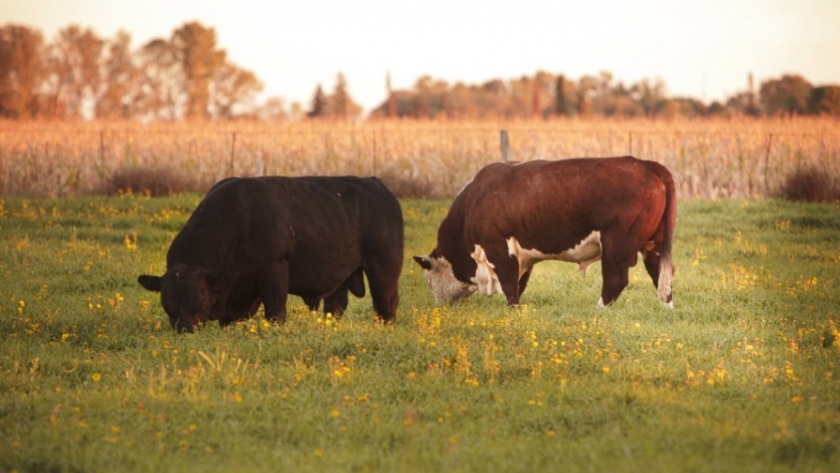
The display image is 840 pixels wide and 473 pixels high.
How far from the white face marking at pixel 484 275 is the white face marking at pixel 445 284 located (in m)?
0.22

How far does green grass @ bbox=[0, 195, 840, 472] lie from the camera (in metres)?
6.64

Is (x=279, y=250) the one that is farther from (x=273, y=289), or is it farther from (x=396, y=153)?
(x=396, y=153)

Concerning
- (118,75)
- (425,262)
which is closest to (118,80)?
(118,75)

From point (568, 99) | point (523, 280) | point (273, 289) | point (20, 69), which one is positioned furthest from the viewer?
point (568, 99)

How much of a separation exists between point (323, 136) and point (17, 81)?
3294 cm

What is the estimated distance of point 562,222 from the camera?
12.5 metres

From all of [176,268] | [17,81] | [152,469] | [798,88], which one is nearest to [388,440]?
[152,469]

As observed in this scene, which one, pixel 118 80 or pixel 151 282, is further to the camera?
pixel 118 80

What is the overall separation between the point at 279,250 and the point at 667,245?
437 centimetres

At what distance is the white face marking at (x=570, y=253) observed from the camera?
1251 centimetres

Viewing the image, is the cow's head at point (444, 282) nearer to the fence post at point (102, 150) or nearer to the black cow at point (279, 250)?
the black cow at point (279, 250)

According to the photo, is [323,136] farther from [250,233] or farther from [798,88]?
[798,88]

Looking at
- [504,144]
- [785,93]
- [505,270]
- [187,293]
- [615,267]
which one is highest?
[785,93]

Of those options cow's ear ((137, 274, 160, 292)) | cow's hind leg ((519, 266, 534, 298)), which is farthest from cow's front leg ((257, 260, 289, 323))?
cow's hind leg ((519, 266, 534, 298))
